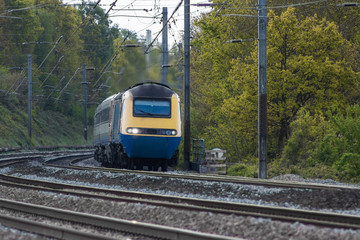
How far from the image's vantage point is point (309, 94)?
29469 mm

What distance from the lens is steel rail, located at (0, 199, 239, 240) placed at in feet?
27.0

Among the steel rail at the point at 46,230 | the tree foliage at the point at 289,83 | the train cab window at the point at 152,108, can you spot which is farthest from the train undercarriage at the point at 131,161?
the steel rail at the point at 46,230

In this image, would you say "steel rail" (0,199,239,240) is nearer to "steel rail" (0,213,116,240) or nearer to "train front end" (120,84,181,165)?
"steel rail" (0,213,116,240)

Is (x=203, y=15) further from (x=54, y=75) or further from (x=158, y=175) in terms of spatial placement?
(x=54, y=75)

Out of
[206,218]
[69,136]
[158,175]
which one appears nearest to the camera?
[206,218]

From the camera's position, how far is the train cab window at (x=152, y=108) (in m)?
23.1

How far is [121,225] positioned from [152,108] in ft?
45.1

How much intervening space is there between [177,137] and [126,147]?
2.00 m

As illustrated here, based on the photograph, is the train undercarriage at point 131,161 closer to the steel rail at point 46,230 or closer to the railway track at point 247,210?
the railway track at point 247,210

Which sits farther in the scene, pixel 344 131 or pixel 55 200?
pixel 344 131

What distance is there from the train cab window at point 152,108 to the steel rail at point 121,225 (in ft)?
34.6

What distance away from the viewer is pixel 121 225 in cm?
966

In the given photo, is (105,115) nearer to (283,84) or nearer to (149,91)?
(149,91)

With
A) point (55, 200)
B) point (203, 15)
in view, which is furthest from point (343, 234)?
point (203, 15)
